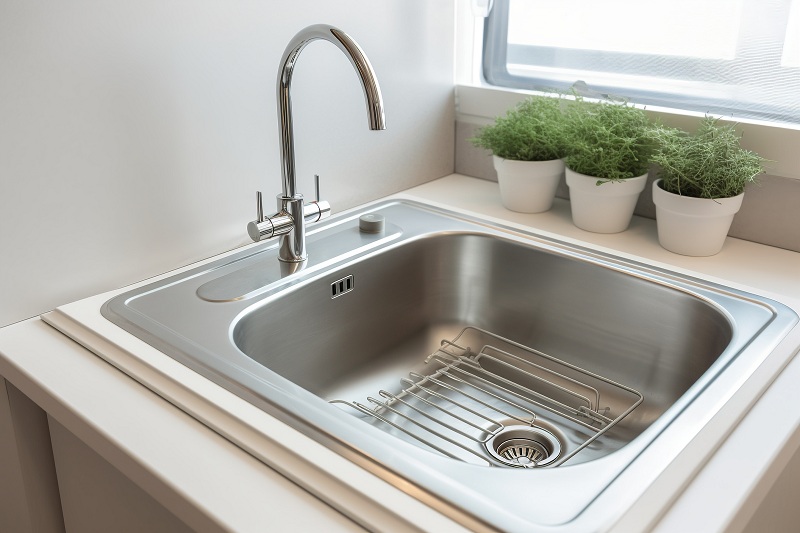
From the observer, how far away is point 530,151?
131 centimetres

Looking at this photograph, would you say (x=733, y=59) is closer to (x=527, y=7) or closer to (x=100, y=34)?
(x=527, y=7)

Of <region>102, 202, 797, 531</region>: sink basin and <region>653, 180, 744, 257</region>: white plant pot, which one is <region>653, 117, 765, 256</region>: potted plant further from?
<region>102, 202, 797, 531</region>: sink basin

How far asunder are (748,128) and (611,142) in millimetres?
222

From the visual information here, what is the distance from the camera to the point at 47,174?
3.09 feet

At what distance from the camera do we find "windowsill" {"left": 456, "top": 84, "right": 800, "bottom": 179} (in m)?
1.17

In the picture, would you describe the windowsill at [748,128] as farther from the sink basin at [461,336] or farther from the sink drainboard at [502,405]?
the sink drainboard at [502,405]

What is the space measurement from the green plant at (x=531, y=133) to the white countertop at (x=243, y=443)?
18.2 inches

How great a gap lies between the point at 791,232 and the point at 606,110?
0.36 metres

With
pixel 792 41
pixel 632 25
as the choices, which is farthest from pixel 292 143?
pixel 792 41

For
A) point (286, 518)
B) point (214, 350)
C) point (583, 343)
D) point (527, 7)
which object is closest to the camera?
point (286, 518)

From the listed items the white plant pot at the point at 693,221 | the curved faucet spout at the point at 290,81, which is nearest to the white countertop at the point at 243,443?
the white plant pot at the point at 693,221

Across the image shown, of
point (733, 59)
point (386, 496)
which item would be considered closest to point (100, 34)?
point (386, 496)

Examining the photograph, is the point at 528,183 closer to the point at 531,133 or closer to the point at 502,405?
the point at 531,133

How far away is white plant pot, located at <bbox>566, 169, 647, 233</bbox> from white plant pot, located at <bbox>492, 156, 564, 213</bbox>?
6cm
